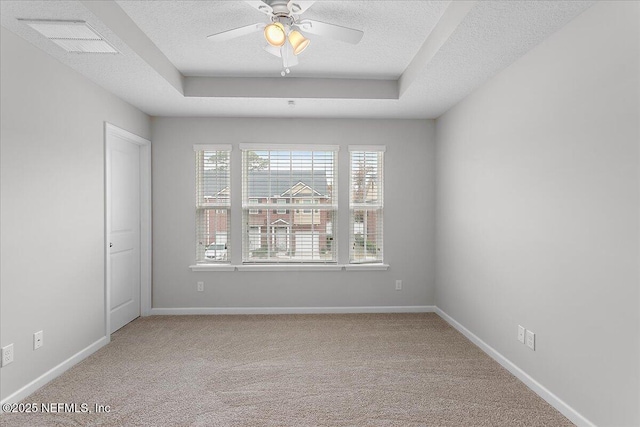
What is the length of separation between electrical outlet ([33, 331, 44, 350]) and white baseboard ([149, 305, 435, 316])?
71.8 inches

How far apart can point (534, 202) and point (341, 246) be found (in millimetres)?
2403

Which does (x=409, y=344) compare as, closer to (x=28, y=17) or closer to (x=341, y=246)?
(x=341, y=246)

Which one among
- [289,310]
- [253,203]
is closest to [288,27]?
[253,203]

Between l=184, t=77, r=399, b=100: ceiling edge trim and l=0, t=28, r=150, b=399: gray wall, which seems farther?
l=184, t=77, r=399, b=100: ceiling edge trim

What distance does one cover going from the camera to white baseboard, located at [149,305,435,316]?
4.52 m

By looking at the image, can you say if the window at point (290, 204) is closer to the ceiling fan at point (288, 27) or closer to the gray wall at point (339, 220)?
the gray wall at point (339, 220)

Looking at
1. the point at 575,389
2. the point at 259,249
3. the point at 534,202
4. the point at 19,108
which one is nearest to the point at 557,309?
the point at 575,389

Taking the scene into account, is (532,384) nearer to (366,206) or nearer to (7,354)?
(366,206)

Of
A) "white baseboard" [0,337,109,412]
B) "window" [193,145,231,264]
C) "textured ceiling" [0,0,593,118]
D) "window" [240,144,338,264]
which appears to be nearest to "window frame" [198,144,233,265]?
"window" [193,145,231,264]

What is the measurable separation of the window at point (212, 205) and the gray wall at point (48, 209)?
1.25 m

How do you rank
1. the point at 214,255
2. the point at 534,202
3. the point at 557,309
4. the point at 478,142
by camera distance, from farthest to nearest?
the point at 214,255 → the point at 478,142 → the point at 534,202 → the point at 557,309

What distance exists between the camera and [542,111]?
8.26 ft

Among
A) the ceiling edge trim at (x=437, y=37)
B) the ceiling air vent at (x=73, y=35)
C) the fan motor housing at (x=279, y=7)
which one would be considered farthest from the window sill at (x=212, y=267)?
the fan motor housing at (x=279, y=7)

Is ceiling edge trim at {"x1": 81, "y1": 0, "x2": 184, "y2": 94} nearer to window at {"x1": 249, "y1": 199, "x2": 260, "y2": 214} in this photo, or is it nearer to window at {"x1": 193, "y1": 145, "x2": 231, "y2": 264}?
window at {"x1": 193, "y1": 145, "x2": 231, "y2": 264}
